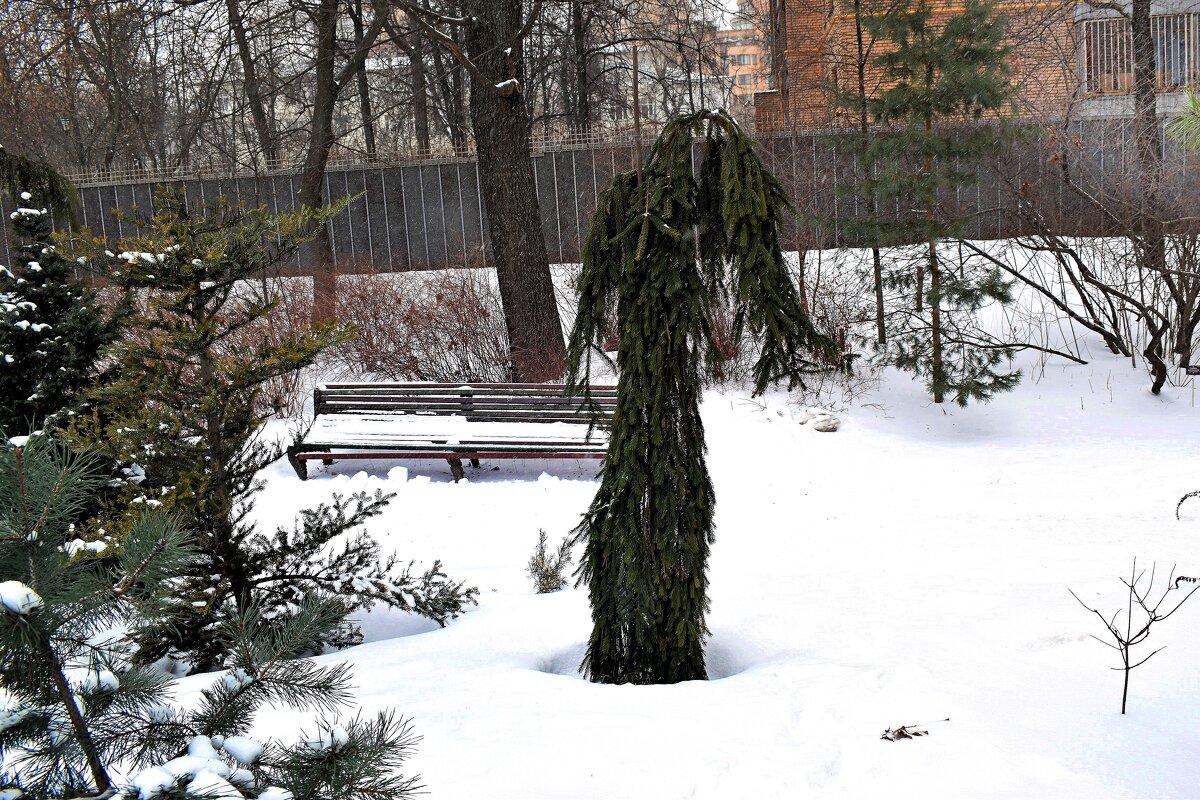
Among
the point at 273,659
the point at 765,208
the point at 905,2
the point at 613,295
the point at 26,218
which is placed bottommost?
the point at 273,659

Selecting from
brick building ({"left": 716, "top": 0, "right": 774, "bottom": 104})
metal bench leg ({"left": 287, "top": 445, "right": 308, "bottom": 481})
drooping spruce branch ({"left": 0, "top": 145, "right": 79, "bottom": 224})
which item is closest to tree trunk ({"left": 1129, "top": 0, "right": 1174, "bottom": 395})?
brick building ({"left": 716, "top": 0, "right": 774, "bottom": 104})

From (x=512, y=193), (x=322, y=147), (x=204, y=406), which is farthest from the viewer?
(x=322, y=147)

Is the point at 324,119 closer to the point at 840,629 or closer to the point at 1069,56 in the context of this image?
the point at 840,629

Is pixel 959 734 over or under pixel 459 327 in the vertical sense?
under

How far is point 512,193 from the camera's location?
10531mm

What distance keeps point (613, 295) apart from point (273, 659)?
2728 millimetres

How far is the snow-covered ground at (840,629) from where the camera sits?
10.9 feet

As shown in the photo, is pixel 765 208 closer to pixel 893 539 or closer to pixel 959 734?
pixel 959 734

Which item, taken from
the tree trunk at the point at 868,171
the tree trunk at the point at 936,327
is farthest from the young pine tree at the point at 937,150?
the tree trunk at the point at 868,171

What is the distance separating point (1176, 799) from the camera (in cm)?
304

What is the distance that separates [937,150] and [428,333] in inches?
242

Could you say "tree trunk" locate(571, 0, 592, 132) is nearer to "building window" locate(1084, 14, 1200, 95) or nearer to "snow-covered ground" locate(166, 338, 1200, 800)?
"building window" locate(1084, 14, 1200, 95)

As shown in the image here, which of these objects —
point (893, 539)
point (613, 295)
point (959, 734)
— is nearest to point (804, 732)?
point (959, 734)

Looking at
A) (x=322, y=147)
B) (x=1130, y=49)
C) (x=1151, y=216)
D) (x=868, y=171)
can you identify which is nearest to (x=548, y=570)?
(x=868, y=171)
